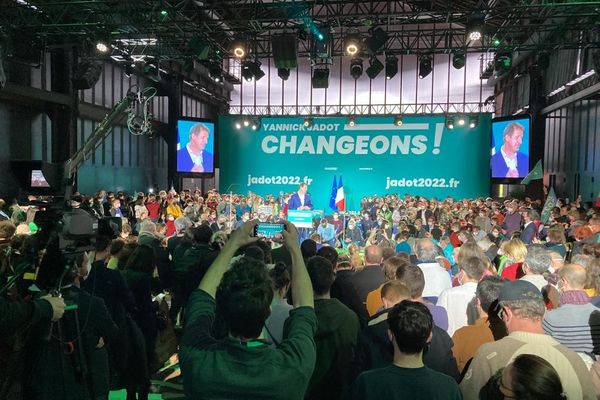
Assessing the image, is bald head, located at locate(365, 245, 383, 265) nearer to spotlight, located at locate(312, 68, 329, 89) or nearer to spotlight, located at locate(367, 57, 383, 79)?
spotlight, located at locate(367, 57, 383, 79)

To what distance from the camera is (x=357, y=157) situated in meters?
23.0

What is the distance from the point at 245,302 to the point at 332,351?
5.03 feet

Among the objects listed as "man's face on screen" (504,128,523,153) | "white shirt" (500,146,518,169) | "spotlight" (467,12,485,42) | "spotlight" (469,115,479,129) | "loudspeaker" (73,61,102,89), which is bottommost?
"white shirt" (500,146,518,169)

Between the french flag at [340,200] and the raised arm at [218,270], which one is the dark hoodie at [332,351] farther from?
the french flag at [340,200]

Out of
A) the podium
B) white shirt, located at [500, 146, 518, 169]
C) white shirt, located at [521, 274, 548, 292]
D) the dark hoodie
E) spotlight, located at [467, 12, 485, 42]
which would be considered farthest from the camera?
white shirt, located at [500, 146, 518, 169]

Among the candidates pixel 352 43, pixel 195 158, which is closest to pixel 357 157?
pixel 195 158

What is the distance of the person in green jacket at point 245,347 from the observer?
63.6 inches

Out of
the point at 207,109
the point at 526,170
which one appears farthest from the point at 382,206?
the point at 207,109

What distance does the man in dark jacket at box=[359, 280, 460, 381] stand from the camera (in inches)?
109

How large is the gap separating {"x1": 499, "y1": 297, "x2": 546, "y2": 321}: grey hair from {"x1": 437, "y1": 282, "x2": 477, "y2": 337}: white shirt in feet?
4.37

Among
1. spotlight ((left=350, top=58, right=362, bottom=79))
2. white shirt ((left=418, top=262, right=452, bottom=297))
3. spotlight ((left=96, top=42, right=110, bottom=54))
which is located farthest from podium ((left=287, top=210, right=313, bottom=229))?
spotlight ((left=96, top=42, right=110, bottom=54))

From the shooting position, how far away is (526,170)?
17.1 meters

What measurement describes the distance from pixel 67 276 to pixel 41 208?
474 millimetres

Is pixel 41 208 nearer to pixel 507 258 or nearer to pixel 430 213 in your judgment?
pixel 507 258
